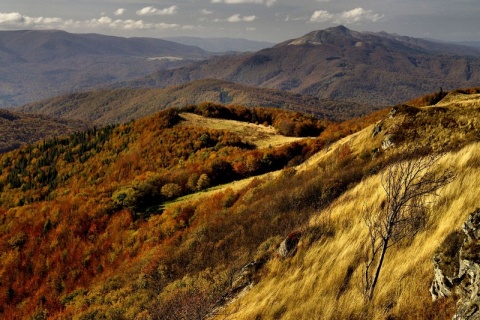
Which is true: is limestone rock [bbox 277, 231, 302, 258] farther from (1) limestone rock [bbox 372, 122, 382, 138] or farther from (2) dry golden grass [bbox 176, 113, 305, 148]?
(2) dry golden grass [bbox 176, 113, 305, 148]

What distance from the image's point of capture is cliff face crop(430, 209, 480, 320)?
33.2 feet

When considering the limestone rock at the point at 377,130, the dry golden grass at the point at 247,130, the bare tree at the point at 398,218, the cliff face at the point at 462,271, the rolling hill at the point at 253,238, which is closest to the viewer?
the cliff face at the point at 462,271

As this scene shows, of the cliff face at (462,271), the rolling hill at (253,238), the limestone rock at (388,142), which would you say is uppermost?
the limestone rock at (388,142)

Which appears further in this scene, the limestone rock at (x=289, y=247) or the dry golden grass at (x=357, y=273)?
the limestone rock at (x=289, y=247)

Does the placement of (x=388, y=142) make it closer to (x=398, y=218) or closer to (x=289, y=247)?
(x=289, y=247)

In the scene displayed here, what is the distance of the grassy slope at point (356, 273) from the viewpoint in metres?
13.7

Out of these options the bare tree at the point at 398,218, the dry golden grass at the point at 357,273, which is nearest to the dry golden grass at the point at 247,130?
the dry golden grass at the point at 357,273

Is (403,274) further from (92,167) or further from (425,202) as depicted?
(92,167)

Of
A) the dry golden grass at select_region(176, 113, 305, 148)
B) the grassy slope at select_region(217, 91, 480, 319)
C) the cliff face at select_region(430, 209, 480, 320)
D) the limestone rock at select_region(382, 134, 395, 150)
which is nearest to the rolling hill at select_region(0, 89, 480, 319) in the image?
the grassy slope at select_region(217, 91, 480, 319)

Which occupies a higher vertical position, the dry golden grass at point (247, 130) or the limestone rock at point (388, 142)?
the limestone rock at point (388, 142)

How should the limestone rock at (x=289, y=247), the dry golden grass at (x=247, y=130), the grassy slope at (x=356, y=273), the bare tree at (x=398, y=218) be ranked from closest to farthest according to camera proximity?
1. the bare tree at (x=398, y=218)
2. the grassy slope at (x=356, y=273)
3. the limestone rock at (x=289, y=247)
4. the dry golden grass at (x=247, y=130)

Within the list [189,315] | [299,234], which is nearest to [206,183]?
[299,234]

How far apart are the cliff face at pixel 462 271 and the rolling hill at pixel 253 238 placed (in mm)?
389

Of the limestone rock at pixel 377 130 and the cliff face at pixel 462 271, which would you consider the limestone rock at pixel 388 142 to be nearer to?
the limestone rock at pixel 377 130
